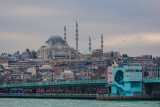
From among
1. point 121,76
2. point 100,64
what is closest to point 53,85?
point 121,76

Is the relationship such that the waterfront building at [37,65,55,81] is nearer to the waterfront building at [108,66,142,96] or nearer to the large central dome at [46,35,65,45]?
the large central dome at [46,35,65,45]

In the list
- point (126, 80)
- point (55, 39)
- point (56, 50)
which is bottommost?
point (126, 80)

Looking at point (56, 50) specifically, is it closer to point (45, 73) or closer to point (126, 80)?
point (45, 73)

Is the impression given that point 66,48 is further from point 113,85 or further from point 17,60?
point 113,85

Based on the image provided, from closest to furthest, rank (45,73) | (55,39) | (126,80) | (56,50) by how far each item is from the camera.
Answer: (126,80) < (45,73) < (55,39) < (56,50)

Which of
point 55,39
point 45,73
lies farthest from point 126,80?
point 55,39

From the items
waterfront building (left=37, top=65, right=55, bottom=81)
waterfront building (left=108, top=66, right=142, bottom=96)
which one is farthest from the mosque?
waterfront building (left=108, top=66, right=142, bottom=96)

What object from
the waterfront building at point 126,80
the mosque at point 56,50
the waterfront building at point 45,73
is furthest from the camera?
the mosque at point 56,50

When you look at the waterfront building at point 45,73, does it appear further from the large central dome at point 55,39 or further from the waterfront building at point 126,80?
the waterfront building at point 126,80

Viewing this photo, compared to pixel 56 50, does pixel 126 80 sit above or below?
below

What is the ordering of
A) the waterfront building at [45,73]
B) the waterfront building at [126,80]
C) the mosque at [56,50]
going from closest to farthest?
the waterfront building at [126,80]
the waterfront building at [45,73]
the mosque at [56,50]

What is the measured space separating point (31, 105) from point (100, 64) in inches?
4514

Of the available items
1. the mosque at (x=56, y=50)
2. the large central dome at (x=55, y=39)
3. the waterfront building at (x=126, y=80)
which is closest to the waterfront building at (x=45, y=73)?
the mosque at (x=56, y=50)

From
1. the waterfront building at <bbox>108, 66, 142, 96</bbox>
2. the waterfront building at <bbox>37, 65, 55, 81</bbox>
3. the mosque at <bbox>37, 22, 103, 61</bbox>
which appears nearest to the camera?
the waterfront building at <bbox>108, 66, 142, 96</bbox>
